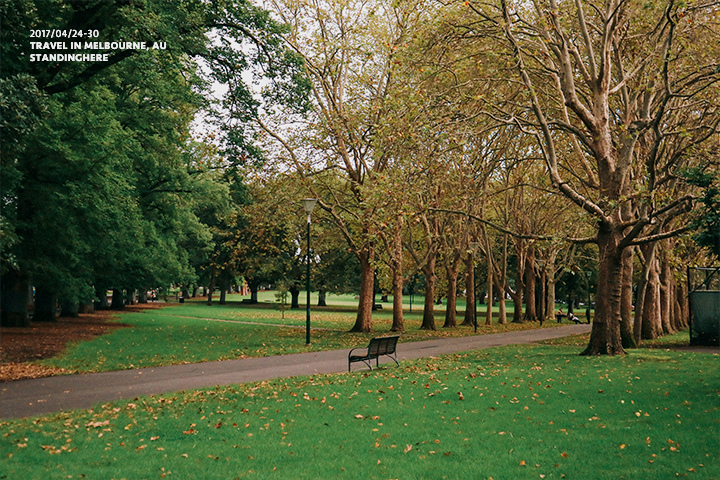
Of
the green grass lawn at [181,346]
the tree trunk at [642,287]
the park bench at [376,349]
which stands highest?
the tree trunk at [642,287]

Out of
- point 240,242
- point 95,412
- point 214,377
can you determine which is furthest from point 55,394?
point 240,242

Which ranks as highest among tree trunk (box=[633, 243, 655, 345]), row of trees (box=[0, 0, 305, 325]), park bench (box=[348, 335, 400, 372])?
row of trees (box=[0, 0, 305, 325])

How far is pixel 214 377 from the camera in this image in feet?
43.1

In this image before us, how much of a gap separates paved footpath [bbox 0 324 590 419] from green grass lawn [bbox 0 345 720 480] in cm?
84

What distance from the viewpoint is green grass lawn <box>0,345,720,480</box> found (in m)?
6.02

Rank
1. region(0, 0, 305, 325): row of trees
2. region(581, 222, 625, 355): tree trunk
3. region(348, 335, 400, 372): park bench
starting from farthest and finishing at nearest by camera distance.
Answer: region(581, 222, 625, 355): tree trunk < region(348, 335, 400, 372): park bench < region(0, 0, 305, 325): row of trees

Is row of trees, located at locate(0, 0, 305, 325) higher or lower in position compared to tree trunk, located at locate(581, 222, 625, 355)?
higher

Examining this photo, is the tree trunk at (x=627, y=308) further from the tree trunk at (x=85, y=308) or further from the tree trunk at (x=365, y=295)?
the tree trunk at (x=85, y=308)

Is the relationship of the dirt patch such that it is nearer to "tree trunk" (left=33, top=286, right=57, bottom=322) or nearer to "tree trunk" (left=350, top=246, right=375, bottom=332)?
"tree trunk" (left=33, top=286, right=57, bottom=322)

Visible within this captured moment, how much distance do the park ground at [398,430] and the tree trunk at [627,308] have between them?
6427 mm

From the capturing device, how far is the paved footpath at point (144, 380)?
9.88 metres

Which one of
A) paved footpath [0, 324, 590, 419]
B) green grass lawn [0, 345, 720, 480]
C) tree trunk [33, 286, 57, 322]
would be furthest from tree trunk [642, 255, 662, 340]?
tree trunk [33, 286, 57, 322]

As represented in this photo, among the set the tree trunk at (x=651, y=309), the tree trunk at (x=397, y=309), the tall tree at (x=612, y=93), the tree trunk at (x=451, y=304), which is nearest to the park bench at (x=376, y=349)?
the tall tree at (x=612, y=93)

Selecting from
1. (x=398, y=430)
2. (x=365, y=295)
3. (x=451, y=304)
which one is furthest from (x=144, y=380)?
(x=451, y=304)
